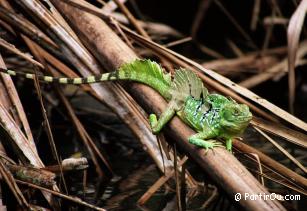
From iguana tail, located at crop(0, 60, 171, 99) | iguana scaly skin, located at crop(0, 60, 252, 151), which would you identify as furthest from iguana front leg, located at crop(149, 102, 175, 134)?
iguana tail, located at crop(0, 60, 171, 99)

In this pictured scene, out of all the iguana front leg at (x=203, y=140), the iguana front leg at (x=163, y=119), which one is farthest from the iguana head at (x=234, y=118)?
the iguana front leg at (x=163, y=119)

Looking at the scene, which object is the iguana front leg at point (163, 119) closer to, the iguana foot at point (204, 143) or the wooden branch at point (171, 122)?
the wooden branch at point (171, 122)

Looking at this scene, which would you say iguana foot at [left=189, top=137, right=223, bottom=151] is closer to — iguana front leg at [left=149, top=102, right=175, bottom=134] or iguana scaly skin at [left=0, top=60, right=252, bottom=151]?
iguana scaly skin at [left=0, top=60, right=252, bottom=151]

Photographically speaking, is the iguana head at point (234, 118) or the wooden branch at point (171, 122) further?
the iguana head at point (234, 118)

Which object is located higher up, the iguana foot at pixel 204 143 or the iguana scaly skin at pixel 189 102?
the iguana scaly skin at pixel 189 102

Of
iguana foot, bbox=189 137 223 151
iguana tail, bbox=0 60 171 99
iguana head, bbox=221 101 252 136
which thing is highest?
iguana tail, bbox=0 60 171 99

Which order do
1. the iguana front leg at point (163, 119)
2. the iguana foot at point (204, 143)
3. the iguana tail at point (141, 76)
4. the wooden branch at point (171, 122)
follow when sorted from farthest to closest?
the iguana tail at point (141, 76) < the iguana front leg at point (163, 119) < the iguana foot at point (204, 143) < the wooden branch at point (171, 122)

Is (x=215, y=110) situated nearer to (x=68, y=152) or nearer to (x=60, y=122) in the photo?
(x=68, y=152)

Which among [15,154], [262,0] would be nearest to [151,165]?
[15,154]
